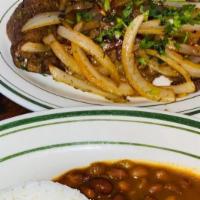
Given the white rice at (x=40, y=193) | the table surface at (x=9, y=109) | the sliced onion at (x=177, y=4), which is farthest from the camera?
the sliced onion at (x=177, y=4)

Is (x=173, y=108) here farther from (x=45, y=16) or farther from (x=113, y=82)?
(x=45, y=16)

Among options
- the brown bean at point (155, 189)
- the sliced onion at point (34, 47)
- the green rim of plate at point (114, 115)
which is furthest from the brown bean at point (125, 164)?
the sliced onion at point (34, 47)

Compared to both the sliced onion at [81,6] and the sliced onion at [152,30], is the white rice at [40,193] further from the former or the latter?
the sliced onion at [81,6]

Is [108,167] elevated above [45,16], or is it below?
below

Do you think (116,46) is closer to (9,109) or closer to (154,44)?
(154,44)

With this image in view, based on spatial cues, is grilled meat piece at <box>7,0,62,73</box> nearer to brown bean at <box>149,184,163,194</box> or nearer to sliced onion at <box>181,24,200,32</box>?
sliced onion at <box>181,24,200,32</box>

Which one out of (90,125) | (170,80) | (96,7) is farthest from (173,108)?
(96,7)

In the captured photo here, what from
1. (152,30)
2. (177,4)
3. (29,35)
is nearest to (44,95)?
(29,35)
